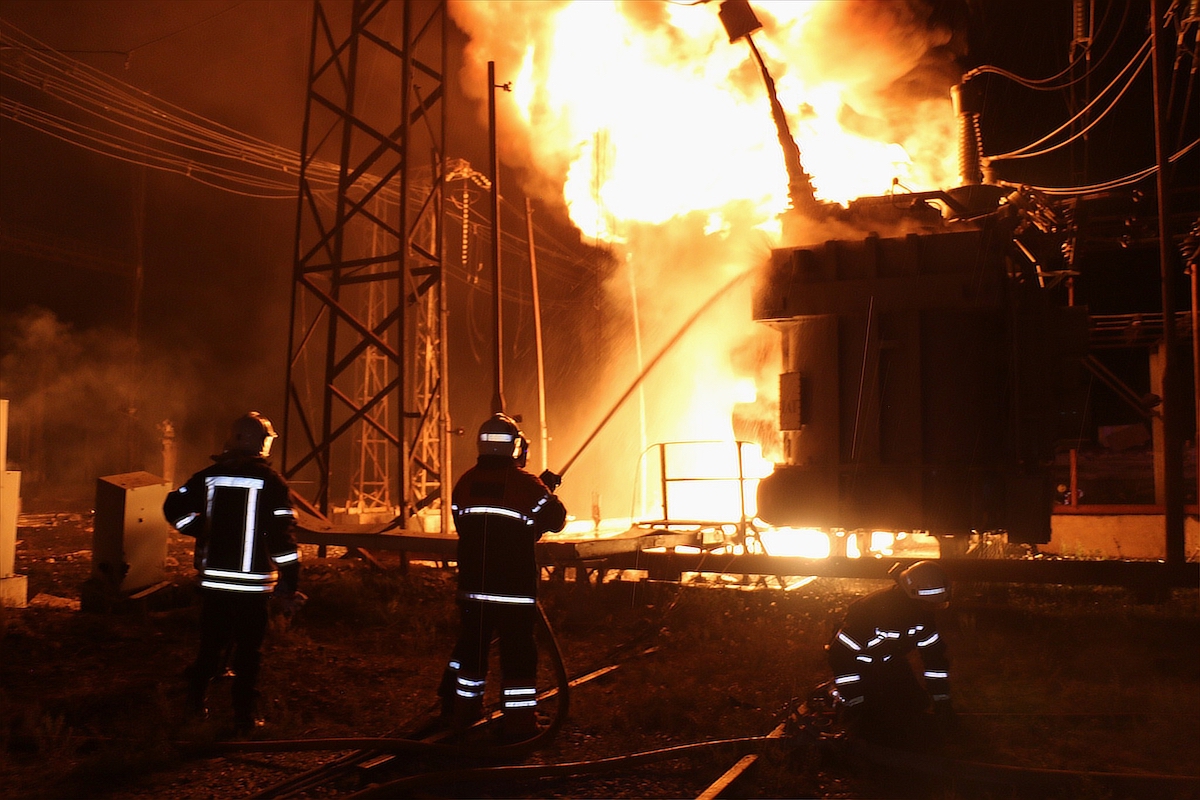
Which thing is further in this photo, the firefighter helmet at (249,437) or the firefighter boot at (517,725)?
the firefighter helmet at (249,437)

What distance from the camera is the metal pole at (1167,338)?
10047mm

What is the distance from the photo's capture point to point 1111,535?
1875cm

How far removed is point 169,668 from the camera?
690 cm

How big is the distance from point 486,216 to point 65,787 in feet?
94.1

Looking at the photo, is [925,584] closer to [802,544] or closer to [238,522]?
[238,522]

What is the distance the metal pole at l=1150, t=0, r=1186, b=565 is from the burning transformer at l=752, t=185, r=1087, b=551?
76.7 inches

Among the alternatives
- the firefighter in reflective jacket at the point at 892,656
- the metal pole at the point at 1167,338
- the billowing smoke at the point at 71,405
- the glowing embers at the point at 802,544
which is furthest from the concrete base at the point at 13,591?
the billowing smoke at the point at 71,405

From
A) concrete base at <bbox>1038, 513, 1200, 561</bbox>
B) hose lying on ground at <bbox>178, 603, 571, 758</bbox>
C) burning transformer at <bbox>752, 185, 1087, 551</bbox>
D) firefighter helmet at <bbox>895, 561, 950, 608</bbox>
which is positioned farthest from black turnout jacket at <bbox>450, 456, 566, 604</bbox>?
concrete base at <bbox>1038, 513, 1200, 561</bbox>

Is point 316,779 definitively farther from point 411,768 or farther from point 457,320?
point 457,320

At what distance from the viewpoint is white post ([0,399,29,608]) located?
8336 millimetres

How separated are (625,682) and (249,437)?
11.7ft

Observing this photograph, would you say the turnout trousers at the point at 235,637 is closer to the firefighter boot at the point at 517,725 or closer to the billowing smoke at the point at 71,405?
the firefighter boot at the point at 517,725

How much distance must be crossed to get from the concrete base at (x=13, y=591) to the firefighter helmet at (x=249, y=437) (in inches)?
174

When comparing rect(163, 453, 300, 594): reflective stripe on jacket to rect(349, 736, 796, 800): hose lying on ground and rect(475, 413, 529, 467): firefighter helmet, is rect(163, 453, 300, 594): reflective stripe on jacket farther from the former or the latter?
rect(349, 736, 796, 800): hose lying on ground
